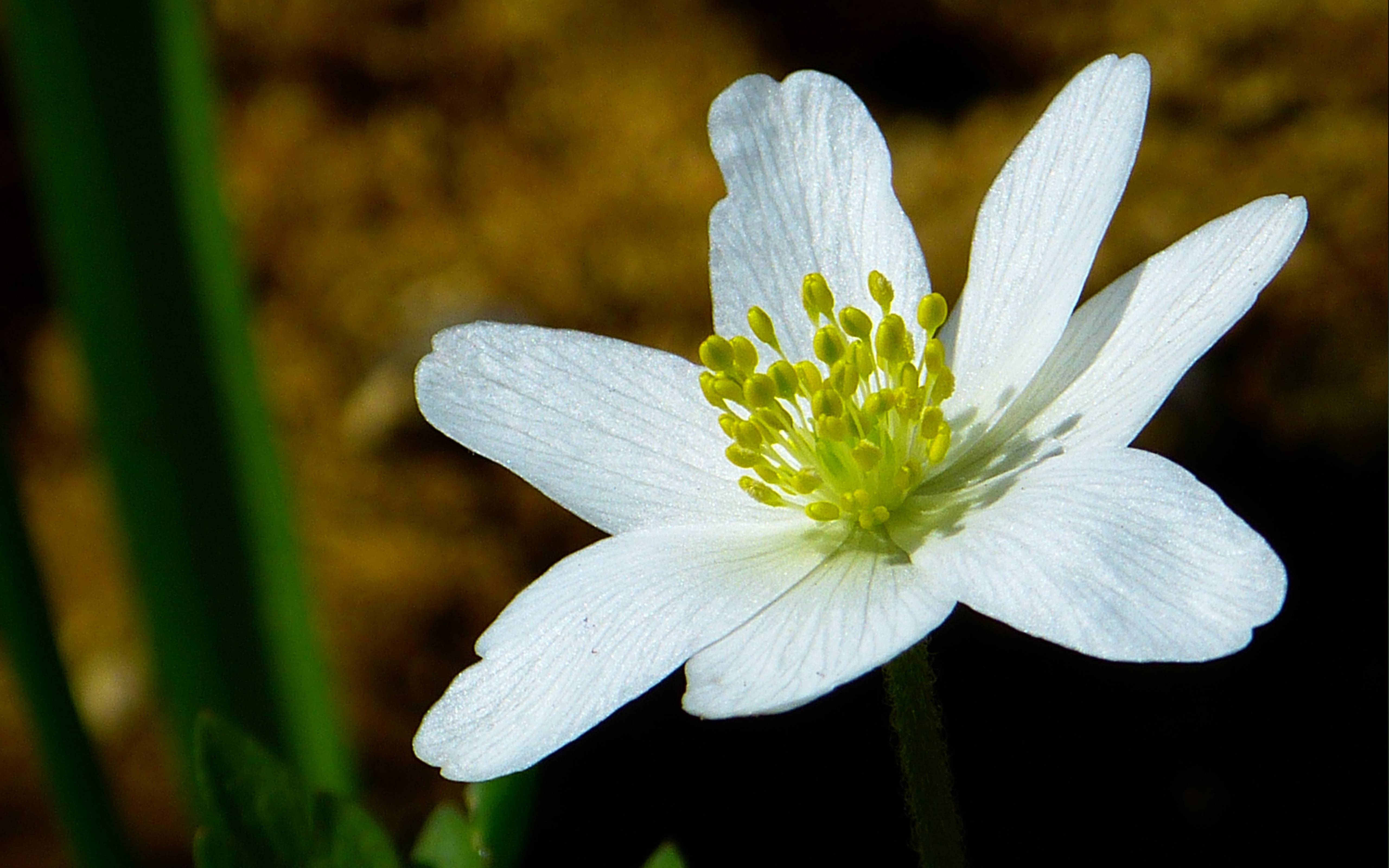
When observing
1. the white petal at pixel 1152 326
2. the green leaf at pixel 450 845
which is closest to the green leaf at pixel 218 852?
the green leaf at pixel 450 845

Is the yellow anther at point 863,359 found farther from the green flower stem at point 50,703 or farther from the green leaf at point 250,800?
the green flower stem at point 50,703

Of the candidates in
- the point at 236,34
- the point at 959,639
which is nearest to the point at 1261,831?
the point at 959,639

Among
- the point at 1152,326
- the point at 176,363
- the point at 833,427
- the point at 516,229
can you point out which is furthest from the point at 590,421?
the point at 516,229

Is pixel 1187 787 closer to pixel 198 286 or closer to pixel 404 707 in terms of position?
pixel 404 707

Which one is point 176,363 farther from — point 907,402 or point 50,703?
point 907,402

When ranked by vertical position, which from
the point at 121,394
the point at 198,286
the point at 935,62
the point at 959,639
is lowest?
the point at 959,639

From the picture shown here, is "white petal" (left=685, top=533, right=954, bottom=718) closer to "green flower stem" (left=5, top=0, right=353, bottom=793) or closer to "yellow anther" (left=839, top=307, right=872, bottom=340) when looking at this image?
"yellow anther" (left=839, top=307, right=872, bottom=340)

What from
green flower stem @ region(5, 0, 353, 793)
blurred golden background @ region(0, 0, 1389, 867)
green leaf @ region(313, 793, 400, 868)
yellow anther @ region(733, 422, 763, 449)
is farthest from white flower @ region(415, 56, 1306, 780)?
blurred golden background @ region(0, 0, 1389, 867)
